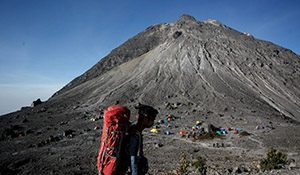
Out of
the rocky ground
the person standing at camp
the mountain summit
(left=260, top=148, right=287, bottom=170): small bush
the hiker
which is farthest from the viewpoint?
the mountain summit

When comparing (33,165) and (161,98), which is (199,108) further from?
(33,165)

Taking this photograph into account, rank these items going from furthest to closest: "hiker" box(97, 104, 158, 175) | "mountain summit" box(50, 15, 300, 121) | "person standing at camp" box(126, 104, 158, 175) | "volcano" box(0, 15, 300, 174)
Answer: "mountain summit" box(50, 15, 300, 121) → "volcano" box(0, 15, 300, 174) → "hiker" box(97, 104, 158, 175) → "person standing at camp" box(126, 104, 158, 175)

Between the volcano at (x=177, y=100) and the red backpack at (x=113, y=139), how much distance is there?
9.32 m

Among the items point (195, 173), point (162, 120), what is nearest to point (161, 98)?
point (162, 120)

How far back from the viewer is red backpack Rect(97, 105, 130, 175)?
3.51m

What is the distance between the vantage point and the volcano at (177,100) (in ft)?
62.7

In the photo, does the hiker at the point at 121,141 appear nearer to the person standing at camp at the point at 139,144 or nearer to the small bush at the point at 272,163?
the person standing at camp at the point at 139,144

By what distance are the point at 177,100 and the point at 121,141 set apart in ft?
121

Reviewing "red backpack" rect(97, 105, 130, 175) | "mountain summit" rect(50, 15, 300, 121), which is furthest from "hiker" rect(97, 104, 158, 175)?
"mountain summit" rect(50, 15, 300, 121)

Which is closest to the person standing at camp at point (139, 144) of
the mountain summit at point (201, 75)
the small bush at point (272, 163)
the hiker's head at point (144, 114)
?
the hiker's head at point (144, 114)

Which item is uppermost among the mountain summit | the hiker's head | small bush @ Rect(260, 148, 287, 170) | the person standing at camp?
the mountain summit

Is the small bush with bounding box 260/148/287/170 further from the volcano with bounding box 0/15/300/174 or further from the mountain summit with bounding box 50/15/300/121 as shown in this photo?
the mountain summit with bounding box 50/15/300/121

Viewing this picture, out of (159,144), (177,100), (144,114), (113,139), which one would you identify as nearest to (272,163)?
(144,114)

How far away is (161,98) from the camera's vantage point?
135ft
